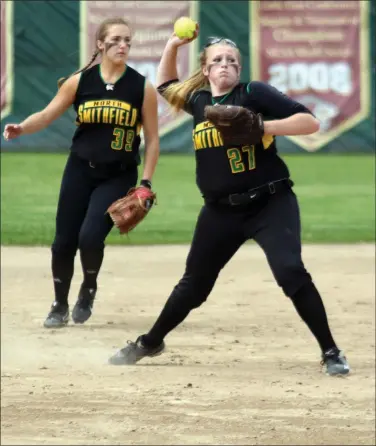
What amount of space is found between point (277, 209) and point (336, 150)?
20931 millimetres

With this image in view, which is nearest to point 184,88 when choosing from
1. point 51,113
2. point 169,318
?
point 51,113

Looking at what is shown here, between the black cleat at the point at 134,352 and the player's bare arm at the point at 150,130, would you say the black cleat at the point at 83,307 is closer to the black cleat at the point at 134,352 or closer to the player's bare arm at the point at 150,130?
the black cleat at the point at 134,352

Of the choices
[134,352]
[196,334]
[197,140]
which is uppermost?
[197,140]

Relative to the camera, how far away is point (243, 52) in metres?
24.2

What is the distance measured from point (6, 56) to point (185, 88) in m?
20.3

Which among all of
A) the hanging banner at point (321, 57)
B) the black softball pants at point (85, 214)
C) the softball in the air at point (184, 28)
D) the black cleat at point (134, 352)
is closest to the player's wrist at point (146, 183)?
the black softball pants at point (85, 214)

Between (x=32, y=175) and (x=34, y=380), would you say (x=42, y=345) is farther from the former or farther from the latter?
(x=32, y=175)

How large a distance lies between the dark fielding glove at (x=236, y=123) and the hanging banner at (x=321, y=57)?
67.5 ft

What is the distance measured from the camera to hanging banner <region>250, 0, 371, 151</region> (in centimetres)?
2433

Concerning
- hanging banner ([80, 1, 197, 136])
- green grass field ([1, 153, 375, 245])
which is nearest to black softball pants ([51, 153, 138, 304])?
green grass field ([1, 153, 375, 245])

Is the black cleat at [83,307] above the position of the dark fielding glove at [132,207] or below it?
below

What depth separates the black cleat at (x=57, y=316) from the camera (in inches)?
206

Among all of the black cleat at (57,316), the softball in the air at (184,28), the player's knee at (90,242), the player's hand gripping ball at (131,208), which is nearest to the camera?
the softball in the air at (184,28)

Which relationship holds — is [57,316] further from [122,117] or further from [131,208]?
[122,117]
